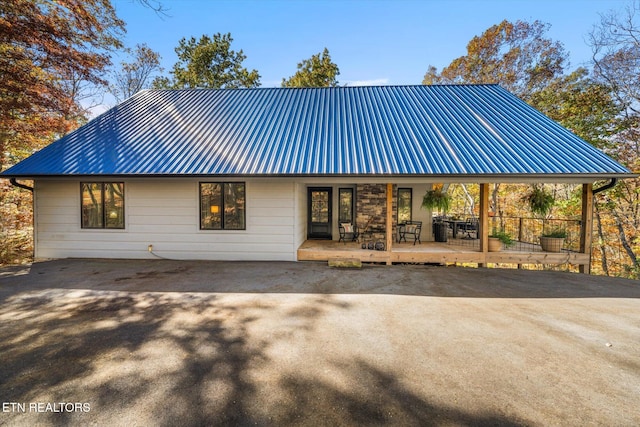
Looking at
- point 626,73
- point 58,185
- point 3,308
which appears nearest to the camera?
point 3,308

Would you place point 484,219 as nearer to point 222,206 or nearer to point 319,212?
point 319,212

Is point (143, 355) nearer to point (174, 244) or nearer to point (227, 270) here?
point (227, 270)

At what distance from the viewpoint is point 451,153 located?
7.86 metres

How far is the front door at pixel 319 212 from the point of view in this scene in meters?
10.9

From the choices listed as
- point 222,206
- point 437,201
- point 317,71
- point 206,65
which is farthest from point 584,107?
point 206,65

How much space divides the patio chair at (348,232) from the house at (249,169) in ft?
6.72

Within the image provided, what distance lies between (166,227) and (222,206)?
182 centimetres

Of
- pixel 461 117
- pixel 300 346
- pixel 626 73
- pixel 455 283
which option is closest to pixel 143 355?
pixel 300 346

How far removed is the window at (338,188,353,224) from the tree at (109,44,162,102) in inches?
703

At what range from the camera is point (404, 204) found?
1087 cm

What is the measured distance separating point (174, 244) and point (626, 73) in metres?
19.9

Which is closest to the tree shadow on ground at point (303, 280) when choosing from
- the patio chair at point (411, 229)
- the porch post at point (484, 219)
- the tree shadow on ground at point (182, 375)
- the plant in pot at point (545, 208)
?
the porch post at point (484, 219)

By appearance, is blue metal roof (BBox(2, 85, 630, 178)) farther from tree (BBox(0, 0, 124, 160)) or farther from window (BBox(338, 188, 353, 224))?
window (BBox(338, 188, 353, 224))

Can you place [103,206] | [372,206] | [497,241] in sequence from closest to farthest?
[497,241]
[103,206]
[372,206]
